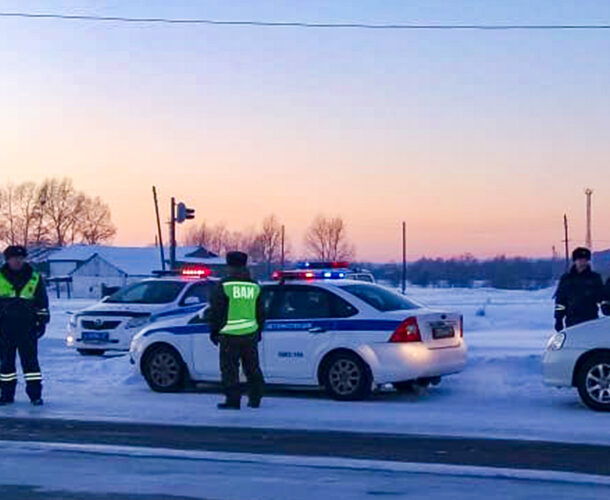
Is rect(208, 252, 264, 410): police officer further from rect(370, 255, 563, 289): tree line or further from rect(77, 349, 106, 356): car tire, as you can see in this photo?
rect(370, 255, 563, 289): tree line

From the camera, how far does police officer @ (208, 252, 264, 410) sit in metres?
13.5

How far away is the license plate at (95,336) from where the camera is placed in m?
22.1

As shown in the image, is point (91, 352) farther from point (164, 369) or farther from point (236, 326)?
point (236, 326)

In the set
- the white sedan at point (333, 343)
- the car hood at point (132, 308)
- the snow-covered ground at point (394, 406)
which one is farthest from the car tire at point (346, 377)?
the car hood at point (132, 308)

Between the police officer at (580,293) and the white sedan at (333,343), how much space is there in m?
1.31

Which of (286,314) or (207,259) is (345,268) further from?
(207,259)

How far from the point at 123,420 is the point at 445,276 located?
12801 cm

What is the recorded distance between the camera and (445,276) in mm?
139250

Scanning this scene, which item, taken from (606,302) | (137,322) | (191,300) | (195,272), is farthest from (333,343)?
(195,272)

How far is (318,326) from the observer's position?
14.4 m

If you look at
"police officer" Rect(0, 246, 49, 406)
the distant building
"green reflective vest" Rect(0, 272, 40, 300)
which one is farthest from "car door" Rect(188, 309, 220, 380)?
the distant building

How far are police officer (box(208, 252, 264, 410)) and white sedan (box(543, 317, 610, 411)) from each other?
3233mm

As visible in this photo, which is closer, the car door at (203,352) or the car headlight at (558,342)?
the car headlight at (558,342)

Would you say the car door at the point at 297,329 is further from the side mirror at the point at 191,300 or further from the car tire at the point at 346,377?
the side mirror at the point at 191,300
